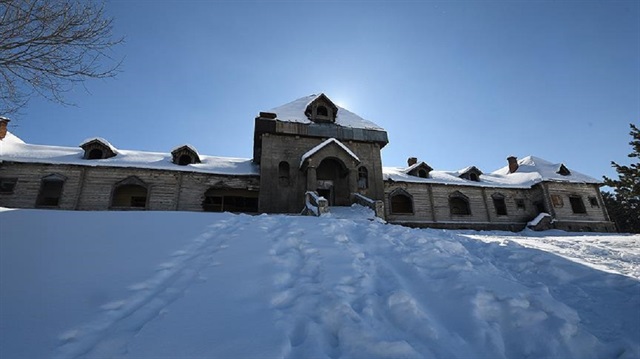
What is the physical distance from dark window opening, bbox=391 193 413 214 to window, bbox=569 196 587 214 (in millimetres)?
13241

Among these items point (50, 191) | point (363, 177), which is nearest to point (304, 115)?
point (363, 177)

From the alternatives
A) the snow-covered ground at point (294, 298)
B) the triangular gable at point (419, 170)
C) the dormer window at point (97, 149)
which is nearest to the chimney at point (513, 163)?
the triangular gable at point (419, 170)

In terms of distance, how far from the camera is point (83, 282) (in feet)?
12.0

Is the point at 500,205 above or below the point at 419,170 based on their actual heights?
below

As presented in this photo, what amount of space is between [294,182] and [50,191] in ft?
50.4

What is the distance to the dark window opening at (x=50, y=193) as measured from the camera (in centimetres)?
1614

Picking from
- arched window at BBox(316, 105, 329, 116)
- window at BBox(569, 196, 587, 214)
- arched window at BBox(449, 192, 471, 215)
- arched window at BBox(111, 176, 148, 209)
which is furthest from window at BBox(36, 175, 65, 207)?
window at BBox(569, 196, 587, 214)

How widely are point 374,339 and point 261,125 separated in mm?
15896

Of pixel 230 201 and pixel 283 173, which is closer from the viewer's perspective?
pixel 283 173

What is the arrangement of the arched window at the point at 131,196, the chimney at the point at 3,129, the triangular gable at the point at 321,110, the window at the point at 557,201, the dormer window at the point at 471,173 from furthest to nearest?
the dormer window at the point at 471,173, the window at the point at 557,201, the arched window at the point at 131,196, the triangular gable at the point at 321,110, the chimney at the point at 3,129

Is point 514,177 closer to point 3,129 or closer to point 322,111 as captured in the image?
point 322,111

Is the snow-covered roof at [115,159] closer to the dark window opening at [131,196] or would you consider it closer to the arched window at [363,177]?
the dark window opening at [131,196]

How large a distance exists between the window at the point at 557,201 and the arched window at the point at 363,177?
15.9 metres

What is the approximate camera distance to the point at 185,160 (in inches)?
753
